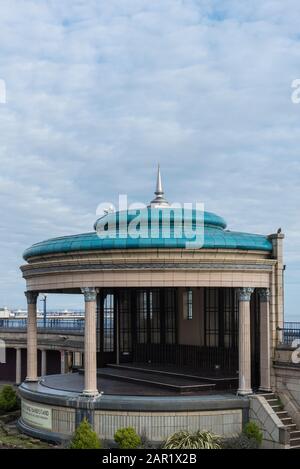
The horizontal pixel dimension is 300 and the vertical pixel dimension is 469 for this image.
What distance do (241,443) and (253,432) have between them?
0.88 meters

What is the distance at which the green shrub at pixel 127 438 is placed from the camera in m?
23.8

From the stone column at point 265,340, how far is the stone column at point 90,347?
7.19 meters

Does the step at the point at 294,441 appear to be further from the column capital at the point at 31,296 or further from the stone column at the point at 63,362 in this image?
the stone column at the point at 63,362

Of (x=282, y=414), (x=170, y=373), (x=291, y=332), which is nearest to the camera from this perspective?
(x=282, y=414)

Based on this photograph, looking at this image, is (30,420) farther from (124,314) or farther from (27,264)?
(124,314)

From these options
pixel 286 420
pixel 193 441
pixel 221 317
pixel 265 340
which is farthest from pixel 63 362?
pixel 193 441

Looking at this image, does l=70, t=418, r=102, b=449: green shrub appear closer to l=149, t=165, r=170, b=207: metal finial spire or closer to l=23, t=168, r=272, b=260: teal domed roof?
l=23, t=168, r=272, b=260: teal domed roof

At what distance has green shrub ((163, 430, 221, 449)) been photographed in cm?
2302

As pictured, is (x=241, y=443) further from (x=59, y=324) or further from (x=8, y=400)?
(x=59, y=324)

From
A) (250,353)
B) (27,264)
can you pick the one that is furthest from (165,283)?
(27,264)

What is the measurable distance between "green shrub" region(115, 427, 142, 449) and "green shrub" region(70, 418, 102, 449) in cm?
83

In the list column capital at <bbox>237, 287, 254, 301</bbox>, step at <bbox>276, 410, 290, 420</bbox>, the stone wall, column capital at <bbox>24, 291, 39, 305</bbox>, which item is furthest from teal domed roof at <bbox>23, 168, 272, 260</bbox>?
step at <bbox>276, 410, 290, 420</bbox>

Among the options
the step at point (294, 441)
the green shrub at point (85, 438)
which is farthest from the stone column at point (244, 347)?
the green shrub at point (85, 438)

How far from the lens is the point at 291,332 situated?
27.7 meters
